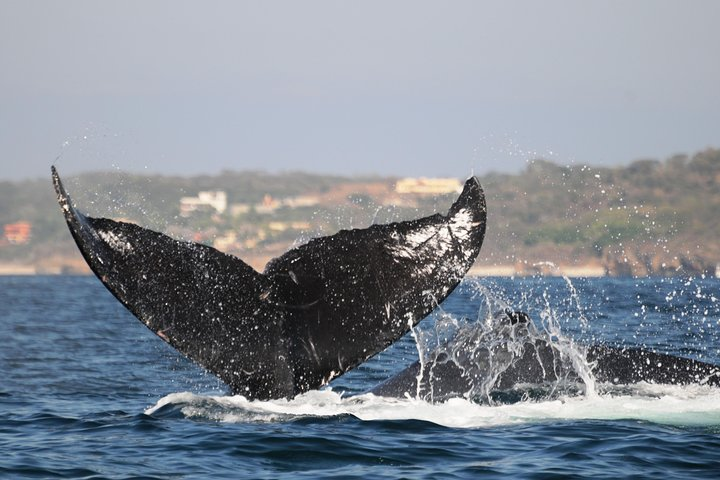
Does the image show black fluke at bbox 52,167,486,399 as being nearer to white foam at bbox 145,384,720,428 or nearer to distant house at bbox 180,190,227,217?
white foam at bbox 145,384,720,428

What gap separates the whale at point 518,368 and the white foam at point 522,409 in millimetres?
96

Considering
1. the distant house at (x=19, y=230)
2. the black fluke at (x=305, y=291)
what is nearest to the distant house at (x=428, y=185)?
the black fluke at (x=305, y=291)

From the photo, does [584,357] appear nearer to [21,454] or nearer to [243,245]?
[21,454]

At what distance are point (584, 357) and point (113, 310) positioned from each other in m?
26.6

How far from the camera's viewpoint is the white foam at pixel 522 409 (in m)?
8.88

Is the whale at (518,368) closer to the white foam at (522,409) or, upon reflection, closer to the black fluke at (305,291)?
the white foam at (522,409)

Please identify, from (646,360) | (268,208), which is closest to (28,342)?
(646,360)

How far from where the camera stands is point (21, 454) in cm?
831

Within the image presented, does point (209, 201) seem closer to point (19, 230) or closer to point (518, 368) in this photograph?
point (19, 230)

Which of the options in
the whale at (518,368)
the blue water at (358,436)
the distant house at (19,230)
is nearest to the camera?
the blue water at (358,436)

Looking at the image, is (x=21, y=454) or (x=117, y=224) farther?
(x=21, y=454)

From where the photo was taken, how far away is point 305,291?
779cm

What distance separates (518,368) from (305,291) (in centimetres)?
238

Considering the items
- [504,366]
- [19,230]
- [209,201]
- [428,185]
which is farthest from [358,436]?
[19,230]
